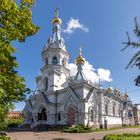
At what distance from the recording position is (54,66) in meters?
43.0

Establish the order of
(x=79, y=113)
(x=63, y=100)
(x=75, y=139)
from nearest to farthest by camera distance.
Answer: (x=75, y=139) → (x=79, y=113) → (x=63, y=100)

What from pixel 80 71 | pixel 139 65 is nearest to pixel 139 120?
pixel 80 71

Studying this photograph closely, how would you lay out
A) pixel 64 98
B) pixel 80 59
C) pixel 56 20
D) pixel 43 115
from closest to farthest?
pixel 64 98 < pixel 43 115 < pixel 80 59 < pixel 56 20

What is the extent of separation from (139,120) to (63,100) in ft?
123

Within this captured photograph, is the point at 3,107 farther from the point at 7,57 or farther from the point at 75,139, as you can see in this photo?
the point at 75,139

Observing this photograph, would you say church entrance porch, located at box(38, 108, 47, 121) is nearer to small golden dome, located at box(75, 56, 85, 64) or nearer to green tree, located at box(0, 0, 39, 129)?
small golden dome, located at box(75, 56, 85, 64)

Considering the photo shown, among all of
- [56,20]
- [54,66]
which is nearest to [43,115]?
[54,66]

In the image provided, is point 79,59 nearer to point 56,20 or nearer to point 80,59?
point 80,59

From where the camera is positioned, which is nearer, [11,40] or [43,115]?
[11,40]

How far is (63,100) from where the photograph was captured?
125 ft

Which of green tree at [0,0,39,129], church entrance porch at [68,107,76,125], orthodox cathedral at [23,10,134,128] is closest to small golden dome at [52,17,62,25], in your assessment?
orthodox cathedral at [23,10,134,128]

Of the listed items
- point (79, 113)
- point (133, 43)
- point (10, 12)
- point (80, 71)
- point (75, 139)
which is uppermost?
point (80, 71)

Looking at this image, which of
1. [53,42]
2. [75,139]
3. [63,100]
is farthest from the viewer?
[53,42]

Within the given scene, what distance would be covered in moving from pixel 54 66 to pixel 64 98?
7889 mm
